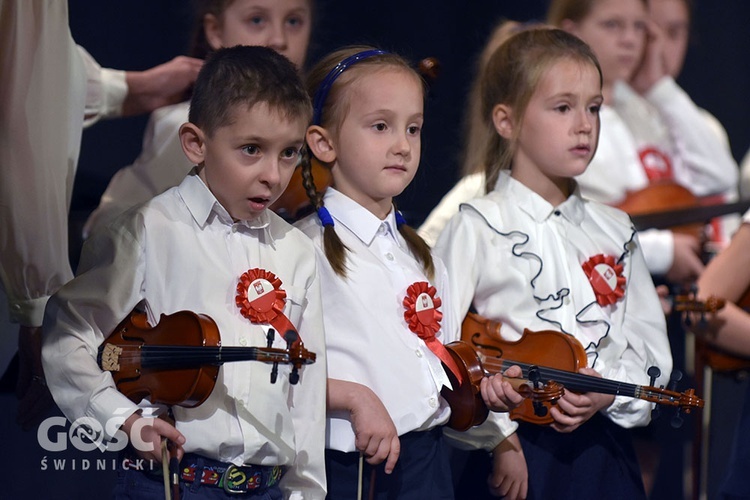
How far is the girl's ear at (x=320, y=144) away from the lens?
7.38ft

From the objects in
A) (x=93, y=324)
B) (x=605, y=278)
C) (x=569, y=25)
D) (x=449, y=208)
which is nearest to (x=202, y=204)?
(x=93, y=324)

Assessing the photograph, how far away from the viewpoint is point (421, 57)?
396 centimetres

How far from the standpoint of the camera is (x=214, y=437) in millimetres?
1871

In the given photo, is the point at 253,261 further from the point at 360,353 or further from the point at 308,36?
the point at 308,36

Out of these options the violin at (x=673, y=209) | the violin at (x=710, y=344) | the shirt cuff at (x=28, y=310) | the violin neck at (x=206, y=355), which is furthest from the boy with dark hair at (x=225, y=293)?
the violin at (x=673, y=209)

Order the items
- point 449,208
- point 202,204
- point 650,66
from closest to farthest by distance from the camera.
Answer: point 202,204, point 449,208, point 650,66

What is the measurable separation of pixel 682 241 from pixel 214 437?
2362 millimetres

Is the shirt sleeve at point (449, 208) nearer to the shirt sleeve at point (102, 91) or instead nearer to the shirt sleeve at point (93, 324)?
the shirt sleeve at point (102, 91)

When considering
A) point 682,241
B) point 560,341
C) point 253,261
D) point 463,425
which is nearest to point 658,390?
point 560,341

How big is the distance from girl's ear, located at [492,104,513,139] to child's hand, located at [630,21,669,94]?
7.32 ft

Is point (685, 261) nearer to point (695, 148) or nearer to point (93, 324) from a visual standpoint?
point (695, 148)

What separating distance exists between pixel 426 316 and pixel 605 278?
0.51 meters

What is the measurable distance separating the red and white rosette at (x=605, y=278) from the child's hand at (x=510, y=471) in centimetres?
39

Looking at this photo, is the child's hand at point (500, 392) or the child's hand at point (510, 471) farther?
the child's hand at point (510, 471)
